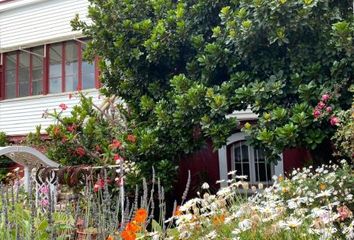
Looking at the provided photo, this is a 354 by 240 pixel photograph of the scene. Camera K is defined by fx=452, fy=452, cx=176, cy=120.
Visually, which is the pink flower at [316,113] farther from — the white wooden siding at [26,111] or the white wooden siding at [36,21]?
the white wooden siding at [36,21]

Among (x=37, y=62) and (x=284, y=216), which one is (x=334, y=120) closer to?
(x=284, y=216)

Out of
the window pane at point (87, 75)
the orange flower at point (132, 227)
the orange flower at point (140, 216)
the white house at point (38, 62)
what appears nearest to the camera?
the orange flower at point (132, 227)

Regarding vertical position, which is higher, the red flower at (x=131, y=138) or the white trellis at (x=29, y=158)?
the red flower at (x=131, y=138)

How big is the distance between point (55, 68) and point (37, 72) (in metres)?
0.79

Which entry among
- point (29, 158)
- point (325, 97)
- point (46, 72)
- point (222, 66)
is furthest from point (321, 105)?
point (46, 72)

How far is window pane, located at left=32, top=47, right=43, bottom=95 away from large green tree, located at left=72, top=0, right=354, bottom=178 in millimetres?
6032

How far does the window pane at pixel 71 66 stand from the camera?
13.5 meters

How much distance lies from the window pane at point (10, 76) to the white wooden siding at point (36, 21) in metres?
0.35

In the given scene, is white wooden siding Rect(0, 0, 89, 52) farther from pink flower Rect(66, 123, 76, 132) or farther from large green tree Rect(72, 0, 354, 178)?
large green tree Rect(72, 0, 354, 178)

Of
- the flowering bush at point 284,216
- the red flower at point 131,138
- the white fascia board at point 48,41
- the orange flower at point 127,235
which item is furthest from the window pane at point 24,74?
the orange flower at point 127,235

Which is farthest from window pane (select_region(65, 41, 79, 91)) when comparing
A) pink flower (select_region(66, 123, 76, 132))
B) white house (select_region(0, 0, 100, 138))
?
pink flower (select_region(66, 123, 76, 132))

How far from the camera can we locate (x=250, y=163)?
1102 centimetres

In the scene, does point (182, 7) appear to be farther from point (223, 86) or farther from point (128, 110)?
point (128, 110)

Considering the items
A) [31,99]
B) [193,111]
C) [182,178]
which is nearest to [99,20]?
[193,111]
